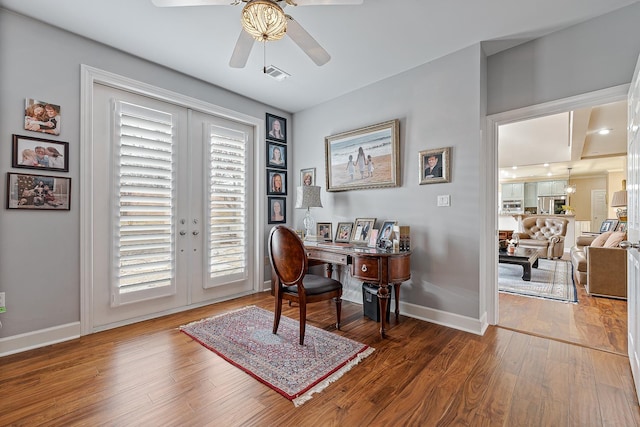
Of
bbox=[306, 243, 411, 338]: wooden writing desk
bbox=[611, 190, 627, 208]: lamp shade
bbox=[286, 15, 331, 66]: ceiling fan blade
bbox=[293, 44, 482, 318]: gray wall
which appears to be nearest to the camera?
bbox=[286, 15, 331, 66]: ceiling fan blade

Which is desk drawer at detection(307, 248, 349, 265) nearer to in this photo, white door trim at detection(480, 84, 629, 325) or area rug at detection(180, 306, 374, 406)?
area rug at detection(180, 306, 374, 406)

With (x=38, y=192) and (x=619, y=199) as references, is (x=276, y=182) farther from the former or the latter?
(x=619, y=199)

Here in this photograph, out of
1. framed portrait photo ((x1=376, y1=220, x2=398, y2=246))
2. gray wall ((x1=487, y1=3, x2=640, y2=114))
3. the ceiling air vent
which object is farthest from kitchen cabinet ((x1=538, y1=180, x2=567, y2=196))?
the ceiling air vent

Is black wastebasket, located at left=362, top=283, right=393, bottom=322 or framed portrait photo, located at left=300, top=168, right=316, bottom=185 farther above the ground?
framed portrait photo, located at left=300, top=168, right=316, bottom=185

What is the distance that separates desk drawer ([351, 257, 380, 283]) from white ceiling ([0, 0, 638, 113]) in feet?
6.47

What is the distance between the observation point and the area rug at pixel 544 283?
3.80 metres

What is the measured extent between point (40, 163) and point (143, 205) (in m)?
0.81

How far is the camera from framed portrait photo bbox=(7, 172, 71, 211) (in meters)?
2.22

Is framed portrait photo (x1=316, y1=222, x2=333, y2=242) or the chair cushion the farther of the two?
framed portrait photo (x1=316, y1=222, x2=333, y2=242)

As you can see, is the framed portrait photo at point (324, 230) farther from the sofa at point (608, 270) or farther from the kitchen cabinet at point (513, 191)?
the kitchen cabinet at point (513, 191)

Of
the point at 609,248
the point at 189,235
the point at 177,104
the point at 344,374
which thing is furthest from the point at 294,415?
the point at 609,248

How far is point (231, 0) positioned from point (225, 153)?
203 centimetres

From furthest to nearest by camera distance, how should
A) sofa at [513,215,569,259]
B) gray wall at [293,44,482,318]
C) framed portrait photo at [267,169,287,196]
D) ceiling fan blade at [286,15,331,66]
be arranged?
sofa at [513,215,569,259]
framed portrait photo at [267,169,287,196]
gray wall at [293,44,482,318]
ceiling fan blade at [286,15,331,66]

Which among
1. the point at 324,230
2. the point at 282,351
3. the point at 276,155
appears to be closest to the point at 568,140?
the point at 324,230
